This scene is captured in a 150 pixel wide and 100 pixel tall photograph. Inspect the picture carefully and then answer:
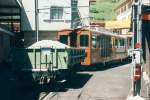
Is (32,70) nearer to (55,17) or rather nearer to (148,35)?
(148,35)

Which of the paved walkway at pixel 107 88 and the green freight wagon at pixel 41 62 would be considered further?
the green freight wagon at pixel 41 62

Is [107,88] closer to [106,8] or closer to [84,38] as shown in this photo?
[84,38]

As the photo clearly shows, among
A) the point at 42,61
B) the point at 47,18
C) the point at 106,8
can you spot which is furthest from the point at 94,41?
the point at 106,8

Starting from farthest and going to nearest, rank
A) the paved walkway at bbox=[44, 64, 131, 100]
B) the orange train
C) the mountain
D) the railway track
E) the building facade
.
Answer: the mountain → the building facade → the orange train → the paved walkway at bbox=[44, 64, 131, 100] → the railway track

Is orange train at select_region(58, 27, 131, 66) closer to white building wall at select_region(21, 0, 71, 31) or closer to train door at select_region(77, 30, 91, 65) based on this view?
train door at select_region(77, 30, 91, 65)

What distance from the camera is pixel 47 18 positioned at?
153 feet

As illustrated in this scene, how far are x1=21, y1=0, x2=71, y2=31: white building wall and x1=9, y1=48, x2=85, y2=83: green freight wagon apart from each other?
26528mm

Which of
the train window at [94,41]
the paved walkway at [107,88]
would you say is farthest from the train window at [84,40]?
the paved walkway at [107,88]

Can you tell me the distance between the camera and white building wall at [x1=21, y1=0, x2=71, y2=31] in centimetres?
4612

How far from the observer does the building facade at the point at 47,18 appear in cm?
4612

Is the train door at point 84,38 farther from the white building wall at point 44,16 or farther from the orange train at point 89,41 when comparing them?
the white building wall at point 44,16

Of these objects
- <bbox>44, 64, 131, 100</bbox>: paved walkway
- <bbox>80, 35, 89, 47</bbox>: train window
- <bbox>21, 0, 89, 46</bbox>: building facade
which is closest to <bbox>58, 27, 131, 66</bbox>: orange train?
<bbox>80, 35, 89, 47</bbox>: train window

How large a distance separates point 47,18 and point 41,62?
90.5 ft

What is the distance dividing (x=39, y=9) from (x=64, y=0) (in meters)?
2.81
